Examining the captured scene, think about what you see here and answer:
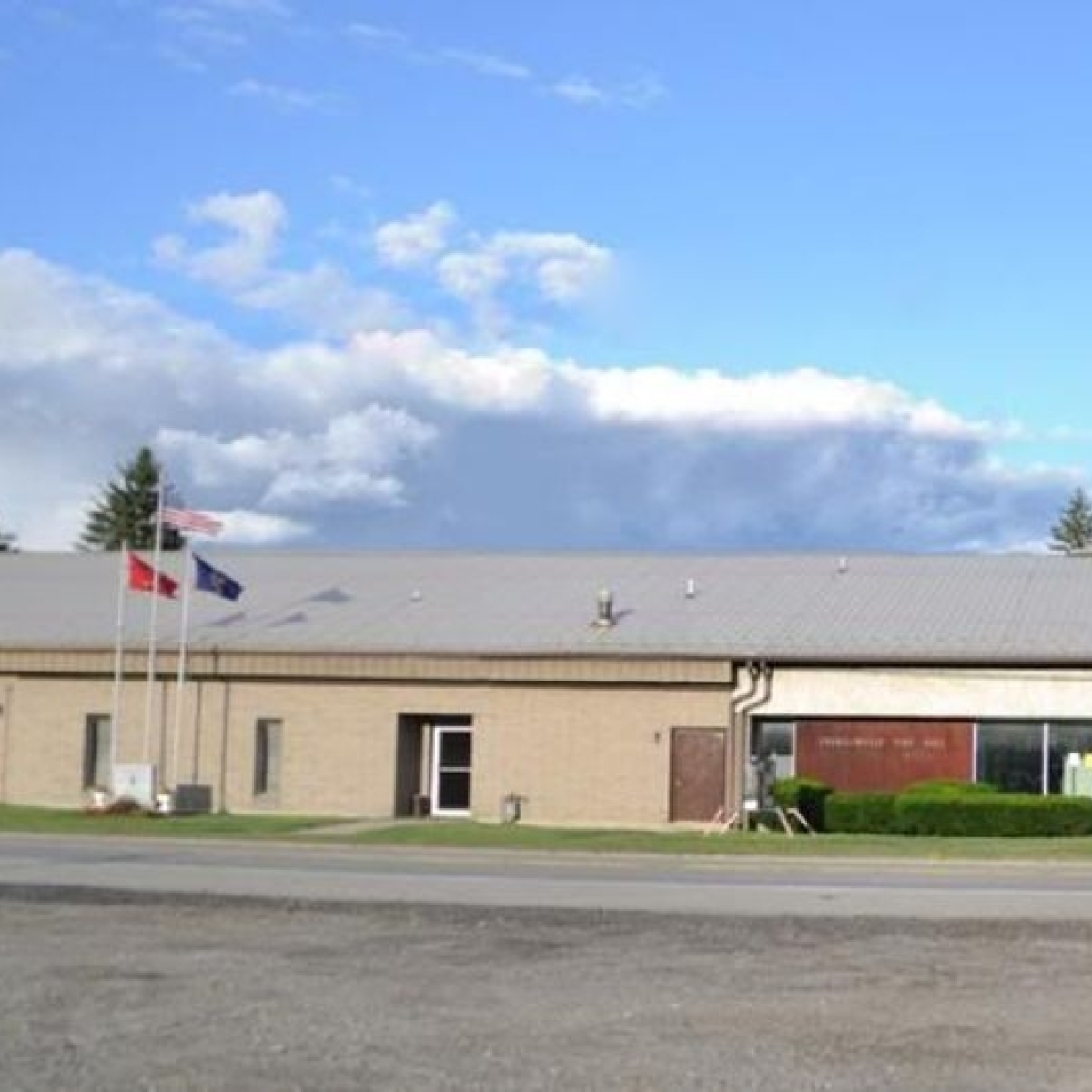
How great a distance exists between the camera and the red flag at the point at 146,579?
41.7 m

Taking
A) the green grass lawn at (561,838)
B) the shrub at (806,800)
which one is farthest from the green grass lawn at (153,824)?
the shrub at (806,800)

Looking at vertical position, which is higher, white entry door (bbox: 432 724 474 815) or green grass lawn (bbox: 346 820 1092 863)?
white entry door (bbox: 432 724 474 815)

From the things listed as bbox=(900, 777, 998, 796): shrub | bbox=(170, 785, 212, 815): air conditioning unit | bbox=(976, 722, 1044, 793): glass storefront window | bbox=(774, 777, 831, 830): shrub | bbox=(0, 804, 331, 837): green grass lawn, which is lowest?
bbox=(0, 804, 331, 837): green grass lawn

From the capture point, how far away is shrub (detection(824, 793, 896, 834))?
3697cm

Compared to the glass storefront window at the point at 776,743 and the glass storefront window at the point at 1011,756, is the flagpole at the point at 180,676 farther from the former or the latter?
the glass storefront window at the point at 1011,756

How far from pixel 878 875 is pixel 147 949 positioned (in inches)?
540

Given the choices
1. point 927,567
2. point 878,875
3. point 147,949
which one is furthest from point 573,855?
point 927,567

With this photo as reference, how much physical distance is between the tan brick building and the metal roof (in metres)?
0.10

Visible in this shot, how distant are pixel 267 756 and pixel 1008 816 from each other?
53.1ft

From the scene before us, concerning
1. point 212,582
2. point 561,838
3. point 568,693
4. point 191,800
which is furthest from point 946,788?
point 212,582

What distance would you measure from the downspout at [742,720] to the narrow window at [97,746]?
13.9 meters

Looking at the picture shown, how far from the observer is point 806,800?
38.3 m

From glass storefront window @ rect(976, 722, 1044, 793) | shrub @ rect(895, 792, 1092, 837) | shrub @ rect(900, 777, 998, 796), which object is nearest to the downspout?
shrub @ rect(900, 777, 998, 796)

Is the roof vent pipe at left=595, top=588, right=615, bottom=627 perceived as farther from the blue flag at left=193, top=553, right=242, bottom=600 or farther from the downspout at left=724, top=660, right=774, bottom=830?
the blue flag at left=193, top=553, right=242, bottom=600
